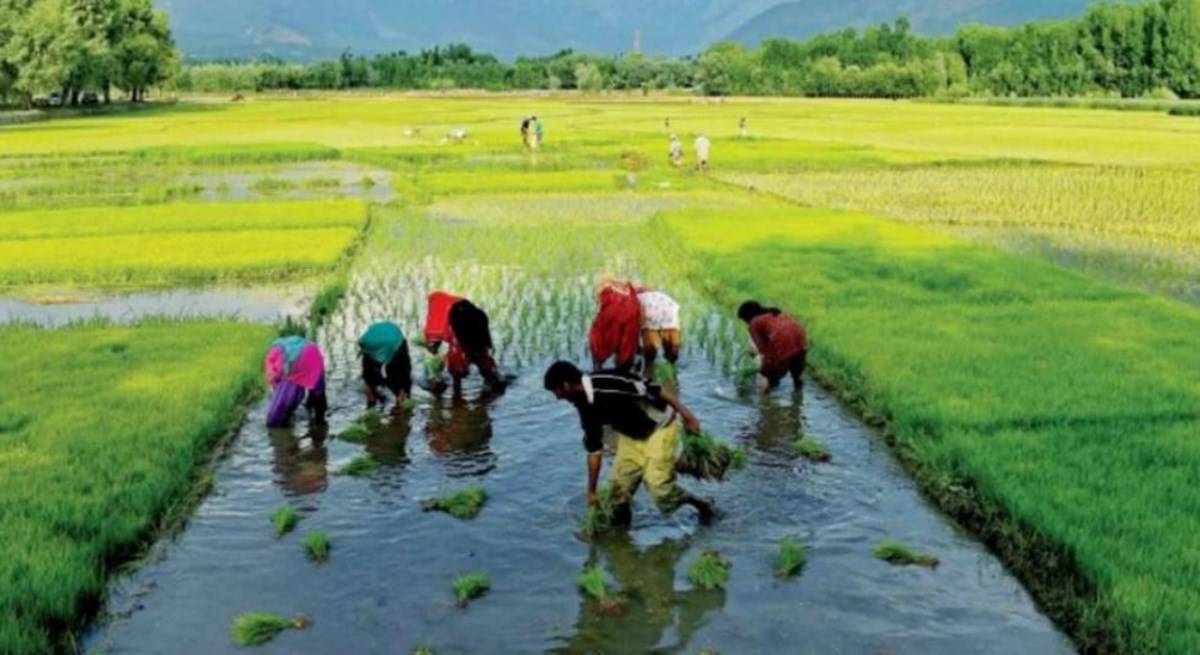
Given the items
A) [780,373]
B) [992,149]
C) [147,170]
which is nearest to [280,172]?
[147,170]

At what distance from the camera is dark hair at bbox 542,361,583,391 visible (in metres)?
6.31

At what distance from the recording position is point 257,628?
5.84 m

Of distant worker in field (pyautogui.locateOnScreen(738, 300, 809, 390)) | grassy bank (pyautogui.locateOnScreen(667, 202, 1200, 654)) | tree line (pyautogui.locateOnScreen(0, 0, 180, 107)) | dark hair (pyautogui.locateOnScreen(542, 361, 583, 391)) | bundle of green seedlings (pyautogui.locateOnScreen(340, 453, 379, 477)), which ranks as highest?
tree line (pyautogui.locateOnScreen(0, 0, 180, 107))

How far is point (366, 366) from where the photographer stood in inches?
384

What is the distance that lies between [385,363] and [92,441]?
247 centimetres

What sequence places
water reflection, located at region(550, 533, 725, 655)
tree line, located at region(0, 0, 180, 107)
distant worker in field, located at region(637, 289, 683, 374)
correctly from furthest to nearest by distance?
1. tree line, located at region(0, 0, 180, 107)
2. distant worker in field, located at region(637, 289, 683, 374)
3. water reflection, located at region(550, 533, 725, 655)

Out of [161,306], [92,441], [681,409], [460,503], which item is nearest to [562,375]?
[681,409]

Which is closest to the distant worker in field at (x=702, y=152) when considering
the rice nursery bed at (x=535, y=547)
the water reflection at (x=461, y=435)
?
the rice nursery bed at (x=535, y=547)

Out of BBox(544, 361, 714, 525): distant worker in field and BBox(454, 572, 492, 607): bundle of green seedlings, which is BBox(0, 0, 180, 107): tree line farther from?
BBox(454, 572, 492, 607): bundle of green seedlings

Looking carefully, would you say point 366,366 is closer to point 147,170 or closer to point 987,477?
point 987,477

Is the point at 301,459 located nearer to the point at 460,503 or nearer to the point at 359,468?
the point at 359,468

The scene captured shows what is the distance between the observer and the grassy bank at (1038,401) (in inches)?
240

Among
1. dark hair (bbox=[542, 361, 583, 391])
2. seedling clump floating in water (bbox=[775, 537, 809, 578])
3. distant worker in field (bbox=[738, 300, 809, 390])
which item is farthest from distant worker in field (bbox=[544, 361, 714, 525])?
distant worker in field (bbox=[738, 300, 809, 390])

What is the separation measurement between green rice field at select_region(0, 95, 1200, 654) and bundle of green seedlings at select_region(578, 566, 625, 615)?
0.44 feet
